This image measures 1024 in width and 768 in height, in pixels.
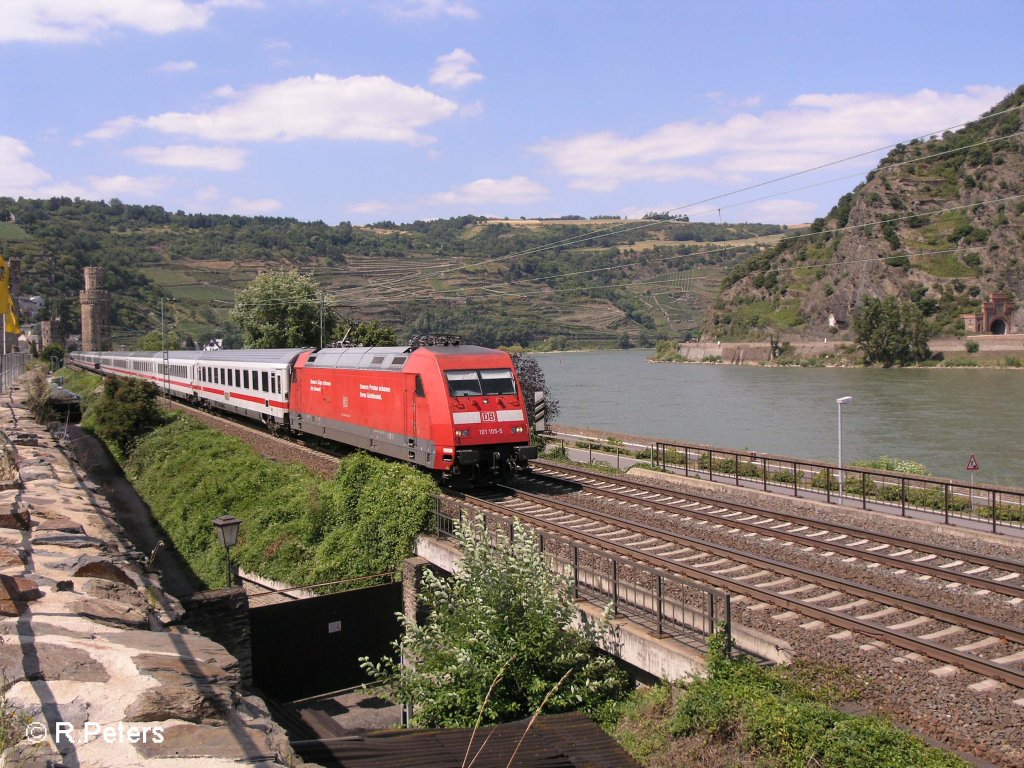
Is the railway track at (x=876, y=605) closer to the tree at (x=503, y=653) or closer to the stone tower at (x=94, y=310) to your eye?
the tree at (x=503, y=653)

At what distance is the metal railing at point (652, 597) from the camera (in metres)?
8.09

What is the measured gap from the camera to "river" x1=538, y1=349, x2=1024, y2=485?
3441 centimetres

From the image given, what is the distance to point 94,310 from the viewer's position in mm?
88188

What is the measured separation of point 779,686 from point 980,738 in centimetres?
150

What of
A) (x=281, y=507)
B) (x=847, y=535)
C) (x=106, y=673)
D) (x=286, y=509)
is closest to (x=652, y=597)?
(x=106, y=673)

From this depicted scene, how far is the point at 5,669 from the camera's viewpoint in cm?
522

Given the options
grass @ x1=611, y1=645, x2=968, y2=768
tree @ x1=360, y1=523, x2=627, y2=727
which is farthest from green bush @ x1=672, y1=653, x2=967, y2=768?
tree @ x1=360, y1=523, x2=627, y2=727

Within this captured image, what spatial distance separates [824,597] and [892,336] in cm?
8488

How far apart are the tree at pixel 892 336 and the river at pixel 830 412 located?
3787 mm

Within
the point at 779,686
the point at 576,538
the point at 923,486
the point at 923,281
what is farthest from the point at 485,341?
the point at 779,686

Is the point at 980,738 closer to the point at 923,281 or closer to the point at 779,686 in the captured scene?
the point at 779,686

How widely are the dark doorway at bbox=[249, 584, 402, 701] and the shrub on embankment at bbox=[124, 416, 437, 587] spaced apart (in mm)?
999

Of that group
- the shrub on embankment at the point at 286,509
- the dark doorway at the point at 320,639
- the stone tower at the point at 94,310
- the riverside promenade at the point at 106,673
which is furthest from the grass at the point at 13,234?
the riverside promenade at the point at 106,673

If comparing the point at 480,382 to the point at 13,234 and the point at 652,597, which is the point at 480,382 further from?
the point at 13,234
